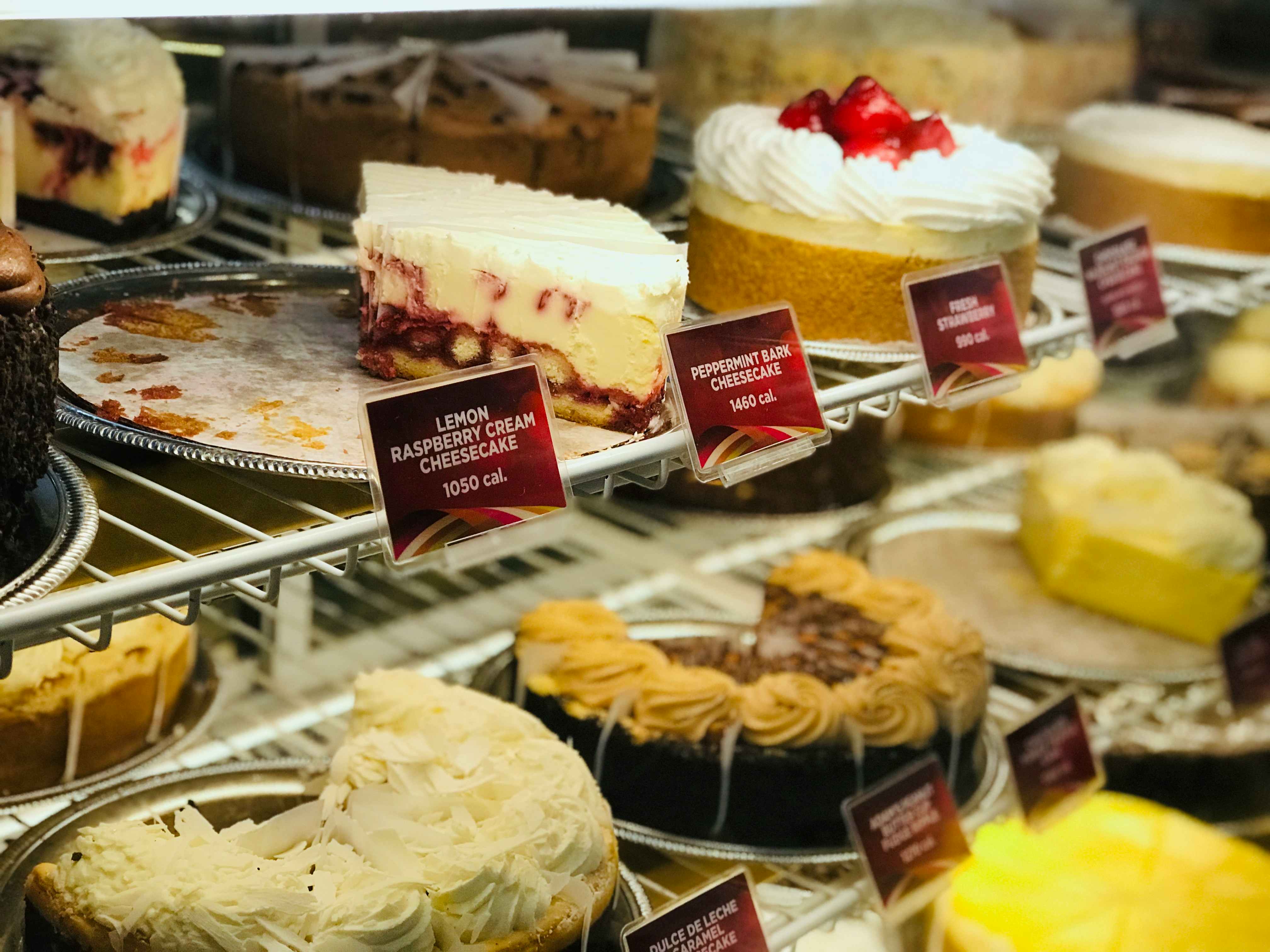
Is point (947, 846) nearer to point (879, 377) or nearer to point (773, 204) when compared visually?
point (879, 377)

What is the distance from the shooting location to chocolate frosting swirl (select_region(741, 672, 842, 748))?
1703mm

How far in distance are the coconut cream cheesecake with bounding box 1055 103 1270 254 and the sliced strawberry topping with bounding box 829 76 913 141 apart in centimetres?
64

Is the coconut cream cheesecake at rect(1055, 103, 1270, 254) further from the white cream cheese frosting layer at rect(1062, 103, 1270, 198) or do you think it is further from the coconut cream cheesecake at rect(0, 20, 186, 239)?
the coconut cream cheesecake at rect(0, 20, 186, 239)

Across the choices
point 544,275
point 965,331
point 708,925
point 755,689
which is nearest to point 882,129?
point 965,331

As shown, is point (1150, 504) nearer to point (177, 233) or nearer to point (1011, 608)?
point (1011, 608)

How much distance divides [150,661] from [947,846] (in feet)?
3.05

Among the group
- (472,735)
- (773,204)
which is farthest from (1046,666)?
(472,735)

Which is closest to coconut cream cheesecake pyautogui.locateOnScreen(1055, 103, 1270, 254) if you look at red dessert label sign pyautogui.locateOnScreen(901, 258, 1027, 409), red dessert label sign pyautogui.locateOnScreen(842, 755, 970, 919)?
red dessert label sign pyautogui.locateOnScreen(901, 258, 1027, 409)

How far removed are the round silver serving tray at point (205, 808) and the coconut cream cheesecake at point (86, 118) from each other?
632mm

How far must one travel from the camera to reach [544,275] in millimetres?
1337

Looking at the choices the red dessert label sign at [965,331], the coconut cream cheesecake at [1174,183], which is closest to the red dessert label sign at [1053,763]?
the red dessert label sign at [965,331]

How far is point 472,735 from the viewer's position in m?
1.45

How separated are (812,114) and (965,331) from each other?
38 centimetres

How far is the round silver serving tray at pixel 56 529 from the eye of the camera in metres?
0.95
